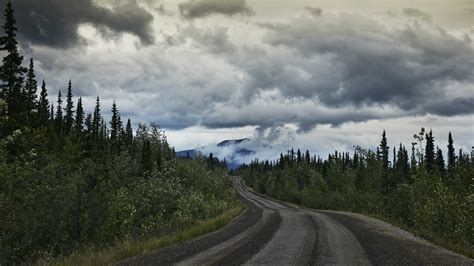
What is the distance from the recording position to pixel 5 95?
38844 millimetres

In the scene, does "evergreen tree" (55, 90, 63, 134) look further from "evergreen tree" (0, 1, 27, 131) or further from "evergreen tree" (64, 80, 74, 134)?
"evergreen tree" (0, 1, 27, 131)

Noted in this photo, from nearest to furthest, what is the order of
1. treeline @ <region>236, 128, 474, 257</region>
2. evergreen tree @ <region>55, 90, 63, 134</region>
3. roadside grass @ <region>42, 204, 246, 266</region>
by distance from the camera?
1. roadside grass @ <region>42, 204, 246, 266</region>
2. treeline @ <region>236, 128, 474, 257</region>
3. evergreen tree @ <region>55, 90, 63, 134</region>

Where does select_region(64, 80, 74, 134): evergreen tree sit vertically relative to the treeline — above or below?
above

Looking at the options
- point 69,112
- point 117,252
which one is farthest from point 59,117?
point 117,252

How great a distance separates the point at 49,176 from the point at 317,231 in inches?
487

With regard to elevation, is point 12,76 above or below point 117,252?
above

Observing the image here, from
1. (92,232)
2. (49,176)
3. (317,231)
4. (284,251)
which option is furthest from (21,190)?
(317,231)

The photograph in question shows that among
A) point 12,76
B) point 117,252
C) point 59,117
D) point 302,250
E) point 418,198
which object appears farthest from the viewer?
point 59,117

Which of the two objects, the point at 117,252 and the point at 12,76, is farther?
the point at 12,76

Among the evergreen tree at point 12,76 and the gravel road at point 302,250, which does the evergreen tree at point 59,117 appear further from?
the gravel road at point 302,250

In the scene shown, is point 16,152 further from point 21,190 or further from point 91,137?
point 91,137

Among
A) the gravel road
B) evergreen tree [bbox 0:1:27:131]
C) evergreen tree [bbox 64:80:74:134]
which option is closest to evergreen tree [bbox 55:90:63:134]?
evergreen tree [bbox 64:80:74:134]

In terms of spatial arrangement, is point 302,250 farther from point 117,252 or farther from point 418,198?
point 418,198

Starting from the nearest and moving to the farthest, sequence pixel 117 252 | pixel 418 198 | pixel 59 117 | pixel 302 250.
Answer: pixel 117 252, pixel 302 250, pixel 418 198, pixel 59 117
